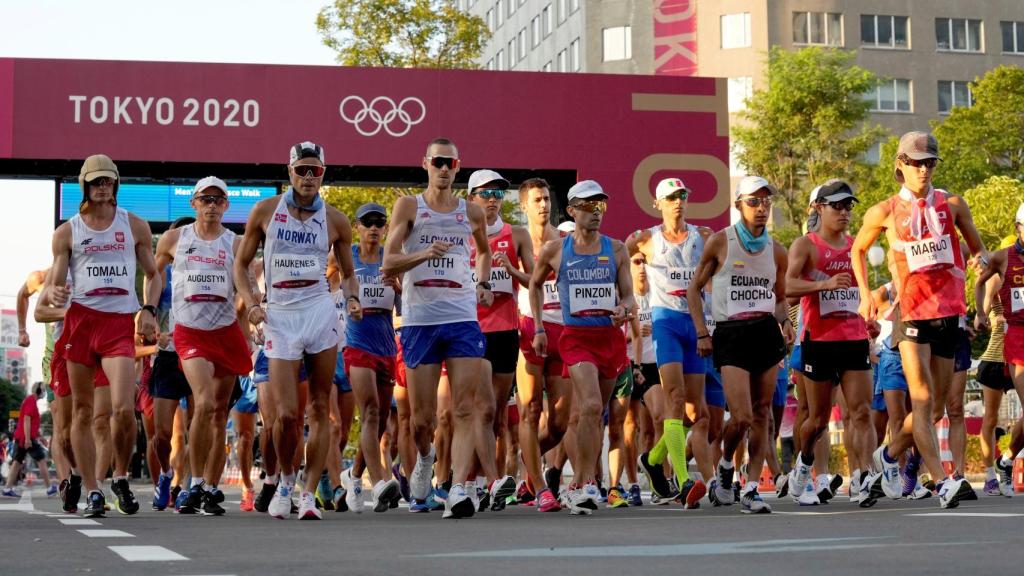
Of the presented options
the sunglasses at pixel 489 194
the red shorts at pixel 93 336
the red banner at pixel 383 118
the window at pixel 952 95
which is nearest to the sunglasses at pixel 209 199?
the red shorts at pixel 93 336

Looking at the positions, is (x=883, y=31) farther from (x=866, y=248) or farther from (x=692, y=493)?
(x=692, y=493)

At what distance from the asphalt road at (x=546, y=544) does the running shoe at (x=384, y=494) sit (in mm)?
1058

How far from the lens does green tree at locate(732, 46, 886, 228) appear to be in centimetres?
6250

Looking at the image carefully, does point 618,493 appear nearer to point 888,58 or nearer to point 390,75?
point 390,75

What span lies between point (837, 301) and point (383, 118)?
1578 centimetres

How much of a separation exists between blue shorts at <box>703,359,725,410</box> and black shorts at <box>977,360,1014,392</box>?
2.28 metres

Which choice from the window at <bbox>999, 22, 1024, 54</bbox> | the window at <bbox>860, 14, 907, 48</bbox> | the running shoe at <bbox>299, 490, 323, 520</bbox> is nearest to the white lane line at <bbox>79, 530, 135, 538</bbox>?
the running shoe at <bbox>299, 490, 323, 520</bbox>

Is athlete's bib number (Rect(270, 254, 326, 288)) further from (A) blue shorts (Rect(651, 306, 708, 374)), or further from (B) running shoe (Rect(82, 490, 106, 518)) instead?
(A) blue shorts (Rect(651, 306, 708, 374))

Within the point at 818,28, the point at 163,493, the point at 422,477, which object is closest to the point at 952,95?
the point at 818,28

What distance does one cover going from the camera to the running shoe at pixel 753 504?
11.0 m

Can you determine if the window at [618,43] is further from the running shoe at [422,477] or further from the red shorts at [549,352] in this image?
the running shoe at [422,477]

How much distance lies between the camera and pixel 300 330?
1101 cm

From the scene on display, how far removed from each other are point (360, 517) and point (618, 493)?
2508 mm

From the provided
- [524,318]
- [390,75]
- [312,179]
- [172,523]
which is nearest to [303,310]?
[312,179]
